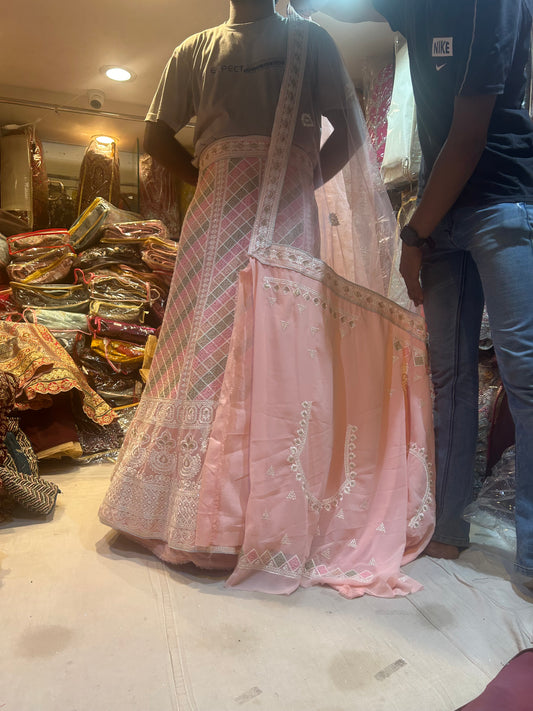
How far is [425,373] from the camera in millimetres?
1232

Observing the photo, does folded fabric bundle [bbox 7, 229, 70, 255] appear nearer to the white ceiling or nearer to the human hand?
the white ceiling

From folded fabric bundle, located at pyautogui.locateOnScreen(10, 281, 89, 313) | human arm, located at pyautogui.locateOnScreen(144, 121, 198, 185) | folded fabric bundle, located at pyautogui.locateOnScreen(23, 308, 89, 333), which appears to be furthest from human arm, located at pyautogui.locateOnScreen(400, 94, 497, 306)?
folded fabric bundle, located at pyautogui.locateOnScreen(10, 281, 89, 313)

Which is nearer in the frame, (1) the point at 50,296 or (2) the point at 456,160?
(2) the point at 456,160

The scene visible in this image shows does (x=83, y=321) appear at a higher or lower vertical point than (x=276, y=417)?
higher

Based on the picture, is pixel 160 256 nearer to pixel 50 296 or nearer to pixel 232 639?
pixel 50 296

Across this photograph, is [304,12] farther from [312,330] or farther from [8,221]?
[8,221]

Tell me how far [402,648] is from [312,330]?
0.62 meters

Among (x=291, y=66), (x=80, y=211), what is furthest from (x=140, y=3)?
(x=291, y=66)

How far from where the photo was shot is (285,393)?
108 cm

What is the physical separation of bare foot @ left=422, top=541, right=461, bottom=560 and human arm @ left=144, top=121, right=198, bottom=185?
118 cm

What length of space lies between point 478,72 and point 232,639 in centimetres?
111

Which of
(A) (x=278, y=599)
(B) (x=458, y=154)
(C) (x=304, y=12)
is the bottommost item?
(A) (x=278, y=599)

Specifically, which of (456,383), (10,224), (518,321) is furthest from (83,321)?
(518,321)

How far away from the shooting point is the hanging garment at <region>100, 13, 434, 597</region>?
105 centimetres
